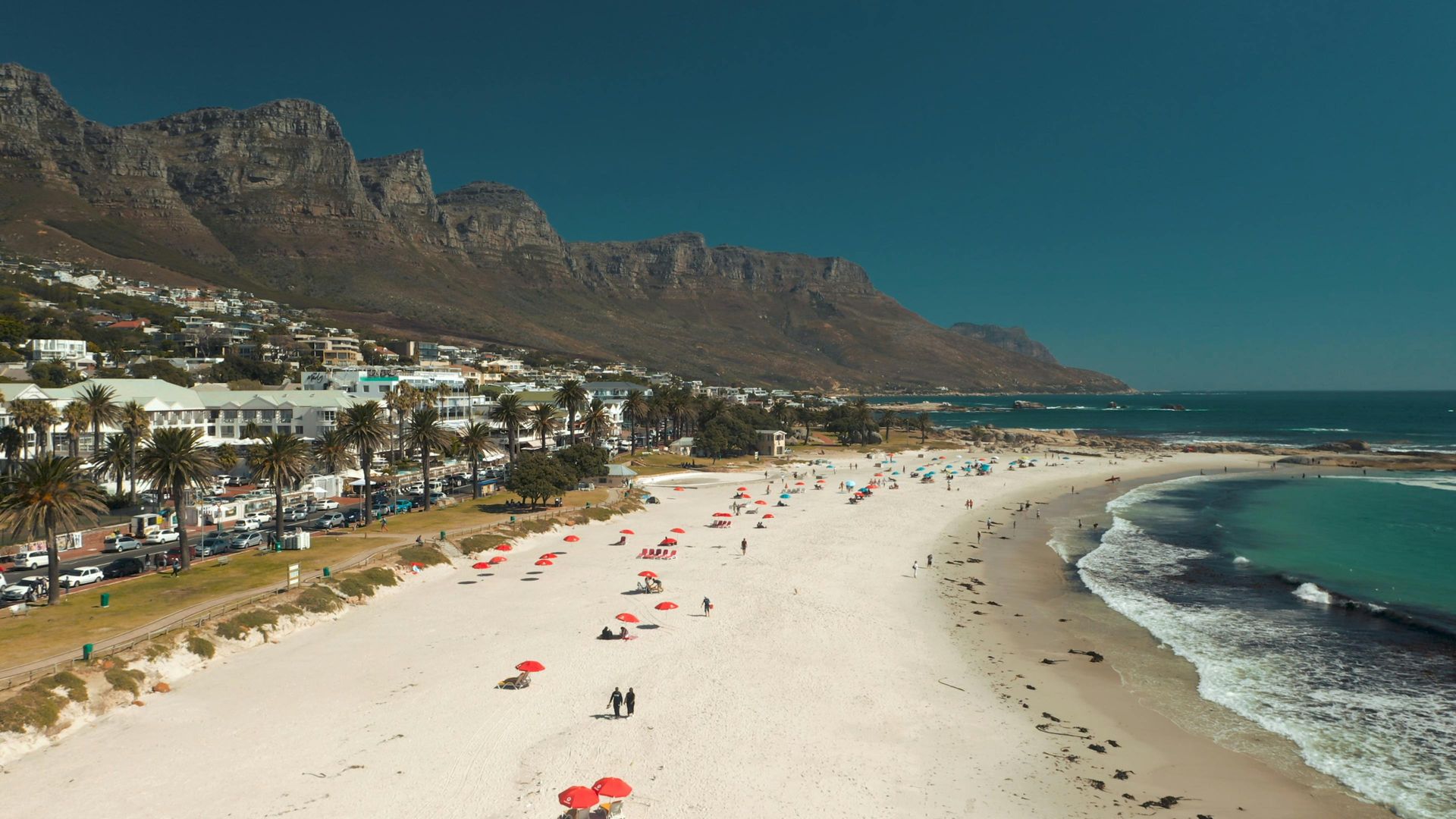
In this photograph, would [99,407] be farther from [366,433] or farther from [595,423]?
[595,423]

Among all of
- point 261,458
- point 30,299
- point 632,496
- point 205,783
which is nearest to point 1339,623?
point 205,783

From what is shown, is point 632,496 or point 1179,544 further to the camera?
point 632,496

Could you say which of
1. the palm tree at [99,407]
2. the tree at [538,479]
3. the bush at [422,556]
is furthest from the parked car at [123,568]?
the palm tree at [99,407]

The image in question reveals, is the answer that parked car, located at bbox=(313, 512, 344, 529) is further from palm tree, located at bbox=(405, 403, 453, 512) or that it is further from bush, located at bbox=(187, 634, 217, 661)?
bush, located at bbox=(187, 634, 217, 661)

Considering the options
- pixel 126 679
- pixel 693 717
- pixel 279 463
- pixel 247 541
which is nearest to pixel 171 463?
pixel 279 463

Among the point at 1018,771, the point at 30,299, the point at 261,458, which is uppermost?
the point at 30,299

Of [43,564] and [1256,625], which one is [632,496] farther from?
[1256,625]
